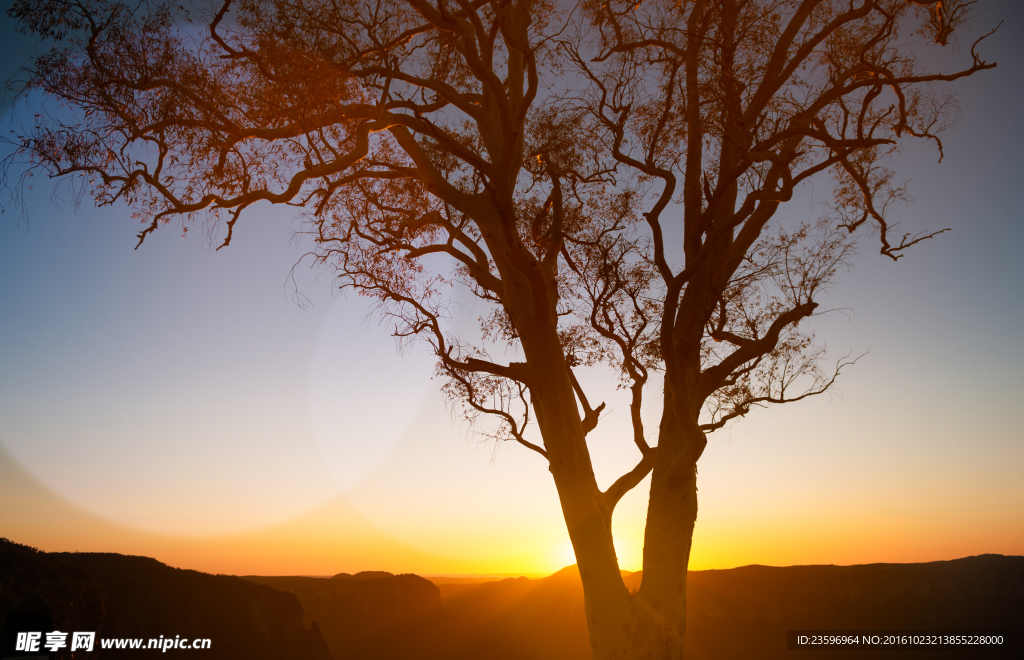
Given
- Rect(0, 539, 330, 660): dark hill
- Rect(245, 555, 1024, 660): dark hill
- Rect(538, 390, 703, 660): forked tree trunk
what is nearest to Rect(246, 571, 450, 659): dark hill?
Rect(245, 555, 1024, 660): dark hill

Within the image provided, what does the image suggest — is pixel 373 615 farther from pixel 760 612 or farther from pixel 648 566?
pixel 648 566

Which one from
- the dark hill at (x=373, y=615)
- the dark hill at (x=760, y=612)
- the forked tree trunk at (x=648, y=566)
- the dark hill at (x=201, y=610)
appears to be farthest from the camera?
the dark hill at (x=373, y=615)

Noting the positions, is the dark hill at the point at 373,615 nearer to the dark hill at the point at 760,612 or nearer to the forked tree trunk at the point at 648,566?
the dark hill at the point at 760,612

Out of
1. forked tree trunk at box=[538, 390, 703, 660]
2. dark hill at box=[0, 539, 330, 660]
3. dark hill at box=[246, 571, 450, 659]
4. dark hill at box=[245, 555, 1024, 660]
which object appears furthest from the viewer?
dark hill at box=[246, 571, 450, 659]

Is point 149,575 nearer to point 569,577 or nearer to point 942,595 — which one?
point 569,577

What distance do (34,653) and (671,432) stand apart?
8681mm

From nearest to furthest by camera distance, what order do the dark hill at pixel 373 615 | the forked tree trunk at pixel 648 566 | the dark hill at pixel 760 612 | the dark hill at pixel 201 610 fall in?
the forked tree trunk at pixel 648 566, the dark hill at pixel 760 612, the dark hill at pixel 201 610, the dark hill at pixel 373 615

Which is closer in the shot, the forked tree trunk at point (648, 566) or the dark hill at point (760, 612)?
the forked tree trunk at point (648, 566)

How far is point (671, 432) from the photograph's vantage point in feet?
20.3

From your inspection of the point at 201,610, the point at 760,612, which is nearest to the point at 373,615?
the point at 201,610

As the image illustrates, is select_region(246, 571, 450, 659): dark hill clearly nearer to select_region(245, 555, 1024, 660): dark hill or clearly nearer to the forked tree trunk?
select_region(245, 555, 1024, 660): dark hill

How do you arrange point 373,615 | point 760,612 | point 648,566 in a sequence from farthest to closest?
point 373,615
point 760,612
point 648,566

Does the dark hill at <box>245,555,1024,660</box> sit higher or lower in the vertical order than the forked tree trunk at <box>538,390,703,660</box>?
lower

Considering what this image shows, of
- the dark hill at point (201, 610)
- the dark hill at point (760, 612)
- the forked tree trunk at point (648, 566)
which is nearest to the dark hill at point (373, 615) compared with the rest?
the dark hill at point (760, 612)
